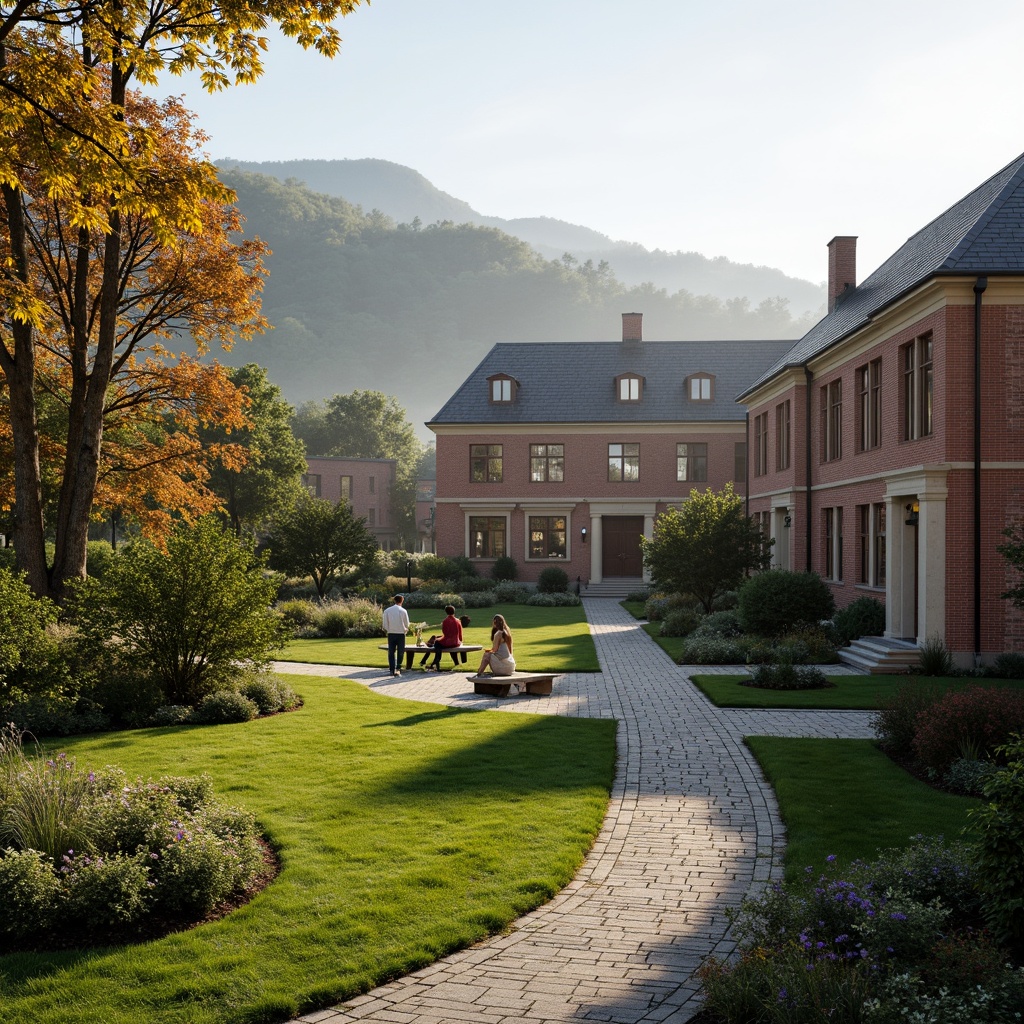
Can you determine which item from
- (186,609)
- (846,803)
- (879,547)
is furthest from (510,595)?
(846,803)

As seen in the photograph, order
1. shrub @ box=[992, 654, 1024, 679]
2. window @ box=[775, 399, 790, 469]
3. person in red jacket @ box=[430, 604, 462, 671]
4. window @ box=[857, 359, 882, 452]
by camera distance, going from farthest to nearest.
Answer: window @ box=[775, 399, 790, 469] < window @ box=[857, 359, 882, 452] < person in red jacket @ box=[430, 604, 462, 671] < shrub @ box=[992, 654, 1024, 679]

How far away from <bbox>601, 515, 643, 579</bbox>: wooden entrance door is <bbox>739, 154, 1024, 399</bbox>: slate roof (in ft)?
60.1

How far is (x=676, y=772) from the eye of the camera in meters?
11.1

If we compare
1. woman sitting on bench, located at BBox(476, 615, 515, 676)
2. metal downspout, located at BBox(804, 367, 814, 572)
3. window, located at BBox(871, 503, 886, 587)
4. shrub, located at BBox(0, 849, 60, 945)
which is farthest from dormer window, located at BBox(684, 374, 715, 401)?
shrub, located at BBox(0, 849, 60, 945)

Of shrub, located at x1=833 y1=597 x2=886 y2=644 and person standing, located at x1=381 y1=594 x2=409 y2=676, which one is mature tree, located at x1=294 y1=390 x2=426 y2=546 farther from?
person standing, located at x1=381 y1=594 x2=409 y2=676

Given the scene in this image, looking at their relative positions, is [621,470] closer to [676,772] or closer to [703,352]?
[703,352]

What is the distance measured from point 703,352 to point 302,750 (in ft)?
135

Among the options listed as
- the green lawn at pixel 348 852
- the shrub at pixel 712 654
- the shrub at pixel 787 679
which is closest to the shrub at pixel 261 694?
the green lawn at pixel 348 852

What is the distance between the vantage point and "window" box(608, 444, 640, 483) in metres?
46.1

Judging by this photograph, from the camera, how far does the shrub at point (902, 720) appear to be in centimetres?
1189

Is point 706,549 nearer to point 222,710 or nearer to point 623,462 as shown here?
point 222,710

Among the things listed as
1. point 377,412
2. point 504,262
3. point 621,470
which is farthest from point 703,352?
point 504,262

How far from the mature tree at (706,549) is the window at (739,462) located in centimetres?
1676

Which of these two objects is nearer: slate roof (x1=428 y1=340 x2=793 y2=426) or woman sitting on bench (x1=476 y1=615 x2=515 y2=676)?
woman sitting on bench (x1=476 y1=615 x2=515 y2=676)
